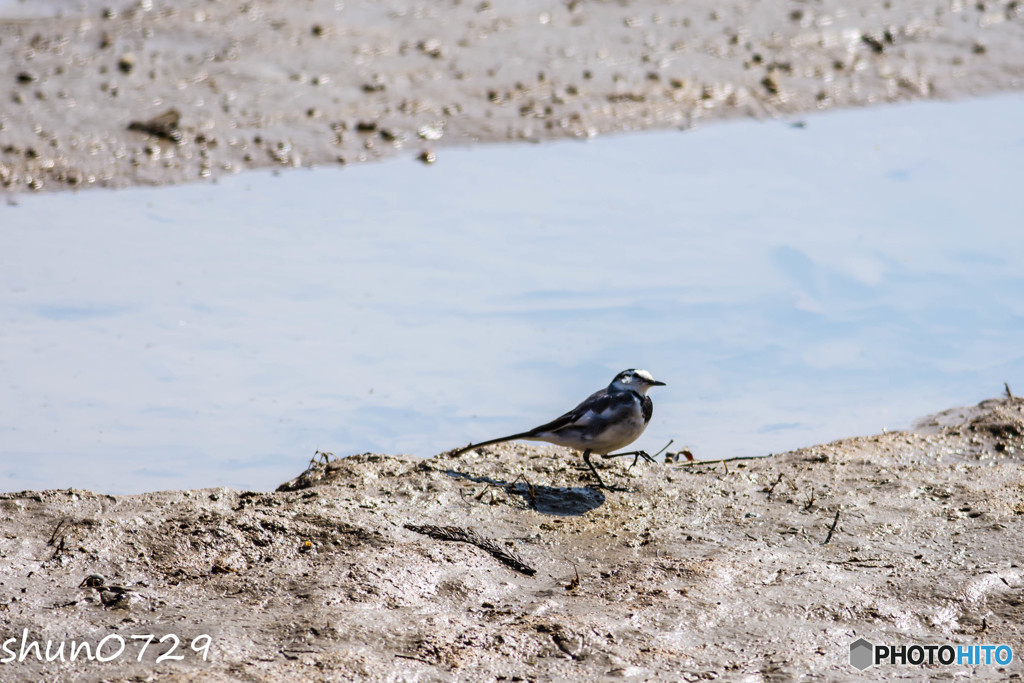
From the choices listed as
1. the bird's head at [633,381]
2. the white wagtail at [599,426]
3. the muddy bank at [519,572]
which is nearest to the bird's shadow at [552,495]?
the muddy bank at [519,572]

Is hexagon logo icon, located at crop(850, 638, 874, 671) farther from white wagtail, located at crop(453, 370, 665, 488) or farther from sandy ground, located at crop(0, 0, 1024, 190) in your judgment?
sandy ground, located at crop(0, 0, 1024, 190)

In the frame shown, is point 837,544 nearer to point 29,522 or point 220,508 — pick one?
point 220,508

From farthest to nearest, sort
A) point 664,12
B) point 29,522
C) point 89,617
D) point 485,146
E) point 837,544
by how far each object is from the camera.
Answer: point 664,12, point 485,146, point 837,544, point 29,522, point 89,617

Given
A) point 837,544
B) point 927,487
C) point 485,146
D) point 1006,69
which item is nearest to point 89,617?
point 837,544

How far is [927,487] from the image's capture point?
6.73 meters

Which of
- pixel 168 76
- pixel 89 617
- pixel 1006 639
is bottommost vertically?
pixel 1006 639

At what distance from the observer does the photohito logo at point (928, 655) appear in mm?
4996

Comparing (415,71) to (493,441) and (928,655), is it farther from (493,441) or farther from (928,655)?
(928,655)

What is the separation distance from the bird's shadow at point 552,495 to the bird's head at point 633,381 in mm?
711

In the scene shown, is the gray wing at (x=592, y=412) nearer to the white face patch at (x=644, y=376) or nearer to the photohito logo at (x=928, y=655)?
the white face patch at (x=644, y=376)

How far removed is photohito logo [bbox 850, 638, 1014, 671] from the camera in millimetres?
4996

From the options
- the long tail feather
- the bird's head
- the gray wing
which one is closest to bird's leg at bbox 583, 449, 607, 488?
the gray wing

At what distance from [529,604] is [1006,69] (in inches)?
467

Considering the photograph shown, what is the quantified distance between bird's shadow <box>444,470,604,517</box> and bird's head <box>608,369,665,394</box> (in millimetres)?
711
